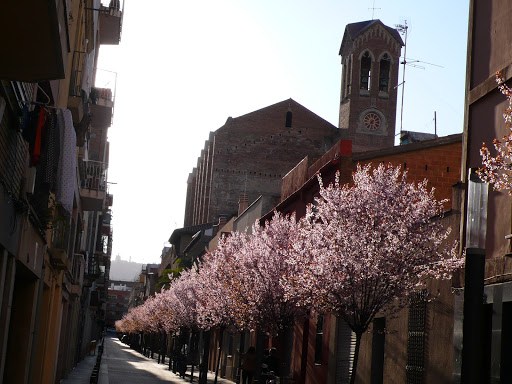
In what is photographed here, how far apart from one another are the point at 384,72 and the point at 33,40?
65113mm

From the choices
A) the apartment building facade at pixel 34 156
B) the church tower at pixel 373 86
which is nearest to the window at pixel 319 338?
the apartment building facade at pixel 34 156

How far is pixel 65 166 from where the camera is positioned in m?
11.0

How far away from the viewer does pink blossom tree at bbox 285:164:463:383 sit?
14617mm

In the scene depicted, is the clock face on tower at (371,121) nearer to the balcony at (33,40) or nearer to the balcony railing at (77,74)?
the balcony railing at (77,74)

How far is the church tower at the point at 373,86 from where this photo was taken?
68562mm

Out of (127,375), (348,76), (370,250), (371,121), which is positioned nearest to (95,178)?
(127,375)

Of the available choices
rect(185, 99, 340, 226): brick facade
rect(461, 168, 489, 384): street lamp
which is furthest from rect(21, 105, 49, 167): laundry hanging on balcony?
rect(185, 99, 340, 226): brick facade

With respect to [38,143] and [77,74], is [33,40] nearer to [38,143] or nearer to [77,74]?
[38,143]

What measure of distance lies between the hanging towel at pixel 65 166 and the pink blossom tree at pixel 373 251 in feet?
18.8

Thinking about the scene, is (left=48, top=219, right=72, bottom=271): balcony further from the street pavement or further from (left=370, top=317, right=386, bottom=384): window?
the street pavement

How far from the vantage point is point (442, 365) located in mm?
14602

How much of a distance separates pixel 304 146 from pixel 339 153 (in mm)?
42937

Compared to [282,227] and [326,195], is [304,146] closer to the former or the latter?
[282,227]

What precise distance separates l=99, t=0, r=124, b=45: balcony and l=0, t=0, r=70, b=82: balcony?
17609mm
